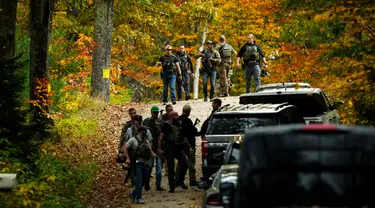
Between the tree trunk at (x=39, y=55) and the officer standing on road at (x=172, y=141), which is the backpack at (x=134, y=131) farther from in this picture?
the tree trunk at (x=39, y=55)

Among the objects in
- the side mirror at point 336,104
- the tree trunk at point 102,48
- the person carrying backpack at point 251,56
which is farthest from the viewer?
the tree trunk at point 102,48

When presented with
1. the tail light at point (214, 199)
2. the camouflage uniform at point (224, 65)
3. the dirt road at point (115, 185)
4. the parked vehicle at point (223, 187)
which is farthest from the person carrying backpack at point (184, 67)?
the tail light at point (214, 199)

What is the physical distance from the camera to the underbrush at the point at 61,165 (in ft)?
47.4

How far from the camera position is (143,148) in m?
16.4

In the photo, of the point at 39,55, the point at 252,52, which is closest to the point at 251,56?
the point at 252,52

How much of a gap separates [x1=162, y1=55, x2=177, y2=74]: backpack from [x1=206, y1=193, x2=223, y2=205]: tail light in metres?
18.9

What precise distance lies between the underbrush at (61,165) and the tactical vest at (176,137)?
219 centimetres

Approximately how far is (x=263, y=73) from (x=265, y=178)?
29.1 meters

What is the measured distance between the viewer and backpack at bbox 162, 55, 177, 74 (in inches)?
1152

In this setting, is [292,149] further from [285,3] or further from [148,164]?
[148,164]

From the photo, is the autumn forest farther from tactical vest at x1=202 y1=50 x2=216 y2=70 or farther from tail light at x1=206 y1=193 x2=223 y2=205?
tail light at x1=206 y1=193 x2=223 y2=205

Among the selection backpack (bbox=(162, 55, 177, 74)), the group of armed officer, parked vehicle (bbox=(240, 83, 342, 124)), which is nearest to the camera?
parked vehicle (bbox=(240, 83, 342, 124))

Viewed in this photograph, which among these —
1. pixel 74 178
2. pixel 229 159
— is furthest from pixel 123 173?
pixel 229 159

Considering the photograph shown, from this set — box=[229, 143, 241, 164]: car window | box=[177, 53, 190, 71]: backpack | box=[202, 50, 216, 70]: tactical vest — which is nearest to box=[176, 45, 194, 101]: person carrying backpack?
box=[177, 53, 190, 71]: backpack
